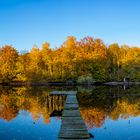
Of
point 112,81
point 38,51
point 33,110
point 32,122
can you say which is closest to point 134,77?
point 112,81

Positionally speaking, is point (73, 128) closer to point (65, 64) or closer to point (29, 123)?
point (29, 123)

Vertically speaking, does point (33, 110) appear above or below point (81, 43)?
below

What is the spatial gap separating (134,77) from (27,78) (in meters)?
25.2

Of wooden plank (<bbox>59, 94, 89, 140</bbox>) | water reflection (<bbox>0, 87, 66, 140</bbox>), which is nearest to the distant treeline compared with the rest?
water reflection (<bbox>0, 87, 66, 140</bbox>)

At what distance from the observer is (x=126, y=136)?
15305 millimetres

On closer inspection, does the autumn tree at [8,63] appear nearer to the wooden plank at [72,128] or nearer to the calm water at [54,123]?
the calm water at [54,123]

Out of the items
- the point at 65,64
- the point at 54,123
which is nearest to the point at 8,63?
the point at 65,64

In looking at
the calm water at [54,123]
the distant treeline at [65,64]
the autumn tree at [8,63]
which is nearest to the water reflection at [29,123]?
the calm water at [54,123]

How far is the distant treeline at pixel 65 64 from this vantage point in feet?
228

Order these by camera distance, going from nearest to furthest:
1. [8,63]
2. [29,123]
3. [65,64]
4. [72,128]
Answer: [72,128] → [29,123] → [65,64] → [8,63]

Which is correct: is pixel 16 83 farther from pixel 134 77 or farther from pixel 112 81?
pixel 134 77

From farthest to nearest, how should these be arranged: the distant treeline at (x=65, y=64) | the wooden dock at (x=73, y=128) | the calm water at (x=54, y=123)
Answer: the distant treeline at (x=65, y=64), the calm water at (x=54, y=123), the wooden dock at (x=73, y=128)

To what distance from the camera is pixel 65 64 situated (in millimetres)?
69562

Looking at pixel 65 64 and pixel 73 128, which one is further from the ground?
pixel 65 64
